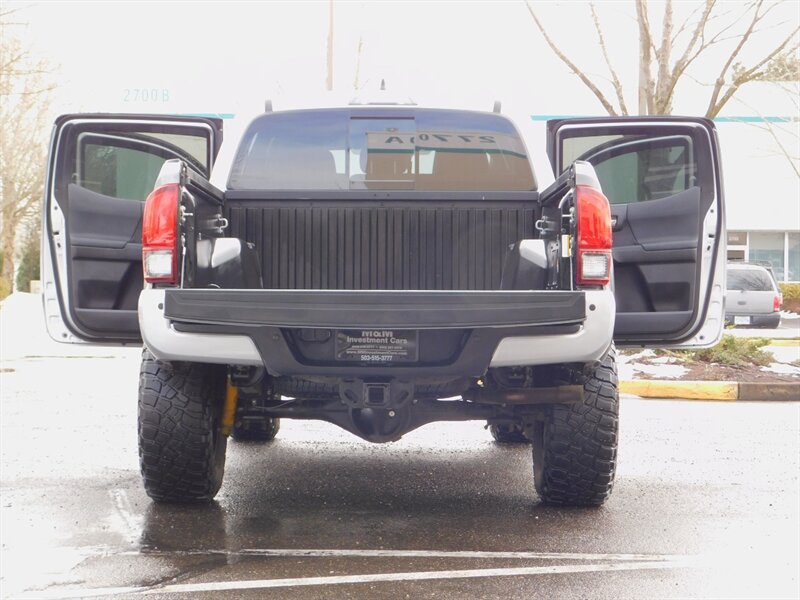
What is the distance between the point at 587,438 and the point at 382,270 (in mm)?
1351

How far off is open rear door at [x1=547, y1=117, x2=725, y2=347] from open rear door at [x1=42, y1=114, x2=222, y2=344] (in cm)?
236

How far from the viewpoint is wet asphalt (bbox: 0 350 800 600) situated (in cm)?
399

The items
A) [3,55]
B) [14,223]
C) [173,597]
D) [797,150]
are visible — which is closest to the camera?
[173,597]

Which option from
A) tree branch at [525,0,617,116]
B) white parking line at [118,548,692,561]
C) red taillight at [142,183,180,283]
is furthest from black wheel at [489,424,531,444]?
tree branch at [525,0,617,116]

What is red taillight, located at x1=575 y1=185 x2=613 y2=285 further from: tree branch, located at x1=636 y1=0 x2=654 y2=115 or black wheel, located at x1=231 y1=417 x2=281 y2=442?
tree branch, located at x1=636 y1=0 x2=654 y2=115

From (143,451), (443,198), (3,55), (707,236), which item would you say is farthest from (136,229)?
(3,55)

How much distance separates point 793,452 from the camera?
7.23 metres

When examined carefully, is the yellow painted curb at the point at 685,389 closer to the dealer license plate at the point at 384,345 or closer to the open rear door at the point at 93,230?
the open rear door at the point at 93,230

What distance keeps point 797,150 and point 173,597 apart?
30.2 metres

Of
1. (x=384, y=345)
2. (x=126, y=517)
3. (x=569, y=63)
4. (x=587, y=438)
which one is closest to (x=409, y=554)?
(x=384, y=345)

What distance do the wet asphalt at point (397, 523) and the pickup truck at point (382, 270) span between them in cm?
37

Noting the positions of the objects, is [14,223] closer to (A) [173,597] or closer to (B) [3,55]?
(B) [3,55]

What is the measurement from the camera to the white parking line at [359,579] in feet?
12.5

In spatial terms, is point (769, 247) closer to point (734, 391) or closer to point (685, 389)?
point (734, 391)
